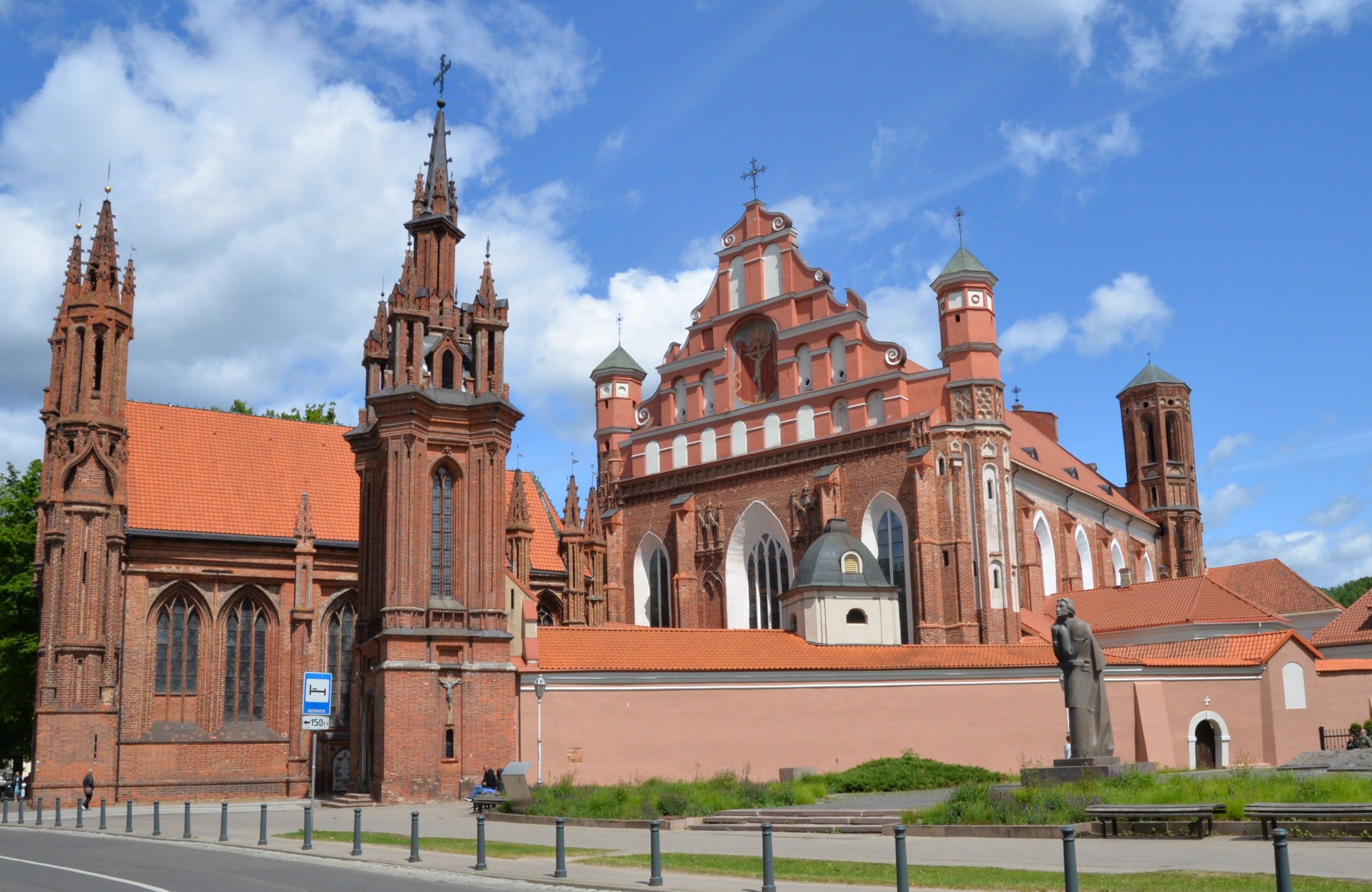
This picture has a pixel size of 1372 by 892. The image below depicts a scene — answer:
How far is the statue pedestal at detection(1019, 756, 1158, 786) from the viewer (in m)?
22.3

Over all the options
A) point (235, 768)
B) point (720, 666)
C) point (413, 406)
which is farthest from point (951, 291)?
point (235, 768)

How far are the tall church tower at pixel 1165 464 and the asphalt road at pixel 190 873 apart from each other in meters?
55.7

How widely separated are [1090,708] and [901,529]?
795 inches

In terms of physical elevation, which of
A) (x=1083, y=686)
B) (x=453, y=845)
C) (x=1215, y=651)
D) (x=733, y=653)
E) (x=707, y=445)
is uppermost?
(x=707, y=445)

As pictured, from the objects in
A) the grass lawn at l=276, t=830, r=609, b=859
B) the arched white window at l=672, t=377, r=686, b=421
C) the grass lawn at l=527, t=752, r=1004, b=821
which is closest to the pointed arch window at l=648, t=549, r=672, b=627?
the arched white window at l=672, t=377, r=686, b=421

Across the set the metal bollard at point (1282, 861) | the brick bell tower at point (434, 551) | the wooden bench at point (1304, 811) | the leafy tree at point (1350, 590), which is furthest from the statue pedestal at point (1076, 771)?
the leafy tree at point (1350, 590)

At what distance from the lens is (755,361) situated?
163 feet

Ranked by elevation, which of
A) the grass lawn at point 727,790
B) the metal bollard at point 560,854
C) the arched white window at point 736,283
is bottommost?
the grass lawn at point 727,790

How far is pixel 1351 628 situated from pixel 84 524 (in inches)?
1923

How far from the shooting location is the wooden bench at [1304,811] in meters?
16.8

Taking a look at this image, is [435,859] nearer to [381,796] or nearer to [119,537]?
[381,796]

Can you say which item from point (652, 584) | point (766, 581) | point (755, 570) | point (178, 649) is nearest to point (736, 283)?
point (755, 570)

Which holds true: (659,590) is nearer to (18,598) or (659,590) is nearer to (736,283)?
(736,283)

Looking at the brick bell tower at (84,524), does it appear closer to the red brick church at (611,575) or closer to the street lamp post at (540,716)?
the red brick church at (611,575)
